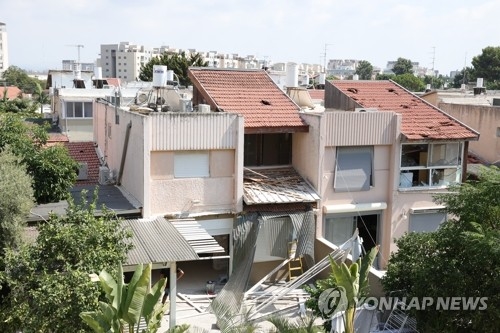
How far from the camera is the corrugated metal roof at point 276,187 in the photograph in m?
20.2

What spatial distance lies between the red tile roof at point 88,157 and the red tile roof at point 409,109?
1155 cm

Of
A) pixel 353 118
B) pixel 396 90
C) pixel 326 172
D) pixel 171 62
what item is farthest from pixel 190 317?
pixel 171 62

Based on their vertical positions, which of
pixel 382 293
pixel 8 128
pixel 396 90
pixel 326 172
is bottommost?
pixel 382 293

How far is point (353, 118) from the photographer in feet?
70.4

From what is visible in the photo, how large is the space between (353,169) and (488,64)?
81.7 meters

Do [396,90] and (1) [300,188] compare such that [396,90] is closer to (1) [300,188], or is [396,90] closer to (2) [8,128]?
(1) [300,188]

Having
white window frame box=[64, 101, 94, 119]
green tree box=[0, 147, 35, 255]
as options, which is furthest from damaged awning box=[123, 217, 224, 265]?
white window frame box=[64, 101, 94, 119]

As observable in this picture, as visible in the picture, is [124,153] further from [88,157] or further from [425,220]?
[425,220]

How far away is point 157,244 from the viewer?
16.7 m

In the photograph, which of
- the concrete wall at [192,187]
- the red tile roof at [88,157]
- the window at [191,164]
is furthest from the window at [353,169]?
the red tile roof at [88,157]

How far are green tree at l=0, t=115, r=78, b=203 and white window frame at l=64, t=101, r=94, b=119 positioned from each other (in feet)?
51.5

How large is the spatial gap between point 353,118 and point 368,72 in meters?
149

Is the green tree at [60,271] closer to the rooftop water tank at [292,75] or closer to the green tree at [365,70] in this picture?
the rooftop water tank at [292,75]

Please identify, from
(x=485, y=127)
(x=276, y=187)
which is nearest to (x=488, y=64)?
(x=485, y=127)
